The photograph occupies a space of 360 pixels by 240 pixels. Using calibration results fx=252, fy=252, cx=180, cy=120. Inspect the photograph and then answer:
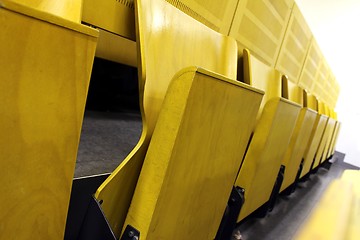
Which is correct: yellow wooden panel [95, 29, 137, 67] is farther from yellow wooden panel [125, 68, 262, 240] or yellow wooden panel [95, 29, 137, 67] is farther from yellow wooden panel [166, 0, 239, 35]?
yellow wooden panel [125, 68, 262, 240]

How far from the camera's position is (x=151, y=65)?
0.62 m

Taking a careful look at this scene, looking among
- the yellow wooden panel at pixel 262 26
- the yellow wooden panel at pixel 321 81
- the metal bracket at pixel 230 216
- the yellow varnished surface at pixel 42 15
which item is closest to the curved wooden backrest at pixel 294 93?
the yellow wooden panel at pixel 262 26

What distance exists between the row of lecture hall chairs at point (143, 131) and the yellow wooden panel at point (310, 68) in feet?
9.53

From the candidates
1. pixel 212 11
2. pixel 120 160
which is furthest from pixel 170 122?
pixel 212 11

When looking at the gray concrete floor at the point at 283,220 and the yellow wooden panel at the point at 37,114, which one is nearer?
the yellow wooden panel at the point at 37,114

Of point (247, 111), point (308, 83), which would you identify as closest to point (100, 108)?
point (247, 111)

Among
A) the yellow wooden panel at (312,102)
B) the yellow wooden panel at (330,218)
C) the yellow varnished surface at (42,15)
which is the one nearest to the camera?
the yellow wooden panel at (330,218)

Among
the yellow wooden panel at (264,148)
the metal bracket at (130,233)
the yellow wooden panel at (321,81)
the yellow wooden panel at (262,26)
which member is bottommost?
the metal bracket at (130,233)

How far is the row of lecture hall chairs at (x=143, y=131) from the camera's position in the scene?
13.1 inches

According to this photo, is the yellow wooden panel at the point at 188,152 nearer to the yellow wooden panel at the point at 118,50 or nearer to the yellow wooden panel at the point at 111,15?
the yellow wooden panel at the point at 111,15

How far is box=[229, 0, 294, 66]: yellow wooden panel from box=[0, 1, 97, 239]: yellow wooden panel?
3.84 feet

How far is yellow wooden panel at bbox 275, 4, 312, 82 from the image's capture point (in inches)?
90.0

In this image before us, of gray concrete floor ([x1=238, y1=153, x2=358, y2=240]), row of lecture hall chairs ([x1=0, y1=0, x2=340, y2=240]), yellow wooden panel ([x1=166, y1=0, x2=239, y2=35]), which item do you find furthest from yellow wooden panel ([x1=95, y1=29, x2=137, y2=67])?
gray concrete floor ([x1=238, y1=153, x2=358, y2=240])

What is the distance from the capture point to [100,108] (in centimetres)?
198
